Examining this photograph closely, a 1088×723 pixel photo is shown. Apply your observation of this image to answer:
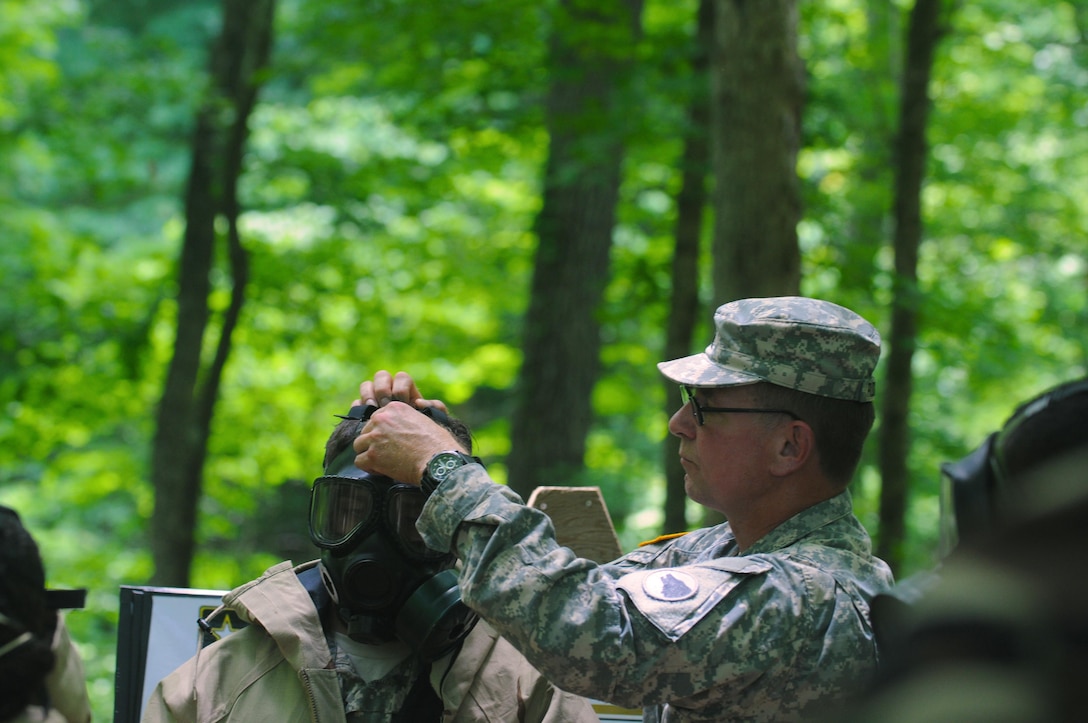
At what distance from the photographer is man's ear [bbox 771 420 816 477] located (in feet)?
8.29

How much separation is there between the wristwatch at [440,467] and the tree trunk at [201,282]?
8.37 metres

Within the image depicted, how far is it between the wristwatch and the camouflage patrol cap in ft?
1.85

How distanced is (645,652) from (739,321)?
84 cm

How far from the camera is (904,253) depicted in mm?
9008

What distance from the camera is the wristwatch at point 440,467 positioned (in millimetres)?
2348

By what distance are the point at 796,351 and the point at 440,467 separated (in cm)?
87

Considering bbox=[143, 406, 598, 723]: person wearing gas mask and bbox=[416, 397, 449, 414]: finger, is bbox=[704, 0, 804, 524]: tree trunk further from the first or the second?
bbox=[143, 406, 598, 723]: person wearing gas mask

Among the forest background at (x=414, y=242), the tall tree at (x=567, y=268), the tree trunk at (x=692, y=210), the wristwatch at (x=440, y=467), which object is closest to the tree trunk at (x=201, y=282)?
the forest background at (x=414, y=242)

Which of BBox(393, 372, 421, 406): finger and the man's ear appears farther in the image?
BBox(393, 372, 421, 406): finger

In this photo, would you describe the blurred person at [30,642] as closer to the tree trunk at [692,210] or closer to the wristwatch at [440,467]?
the wristwatch at [440,467]

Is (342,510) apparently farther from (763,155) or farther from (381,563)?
(763,155)

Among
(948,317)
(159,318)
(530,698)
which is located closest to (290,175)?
(159,318)

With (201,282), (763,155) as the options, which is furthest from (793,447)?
(201,282)

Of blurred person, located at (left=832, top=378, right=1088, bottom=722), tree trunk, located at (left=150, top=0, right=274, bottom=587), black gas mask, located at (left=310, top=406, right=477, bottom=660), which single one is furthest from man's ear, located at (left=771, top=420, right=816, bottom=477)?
tree trunk, located at (left=150, top=0, right=274, bottom=587)
